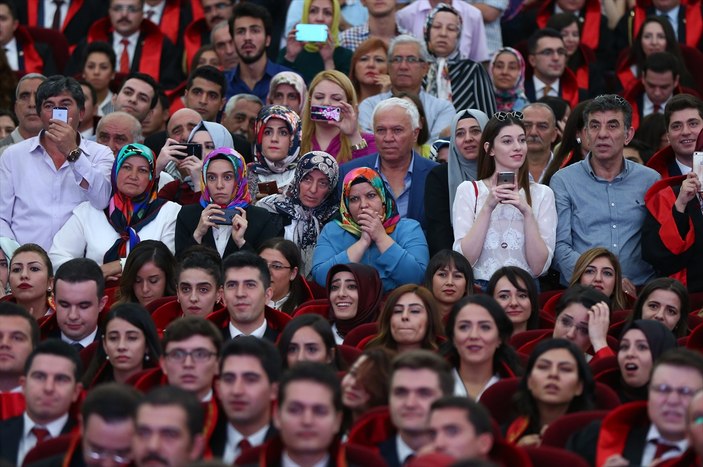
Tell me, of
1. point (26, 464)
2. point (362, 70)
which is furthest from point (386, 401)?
point (362, 70)

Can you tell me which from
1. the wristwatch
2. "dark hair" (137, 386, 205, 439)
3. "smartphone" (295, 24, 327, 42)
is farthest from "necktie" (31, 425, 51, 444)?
"smartphone" (295, 24, 327, 42)

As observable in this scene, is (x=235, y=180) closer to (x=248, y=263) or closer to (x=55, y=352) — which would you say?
(x=248, y=263)

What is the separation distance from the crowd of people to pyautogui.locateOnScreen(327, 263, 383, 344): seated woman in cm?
1

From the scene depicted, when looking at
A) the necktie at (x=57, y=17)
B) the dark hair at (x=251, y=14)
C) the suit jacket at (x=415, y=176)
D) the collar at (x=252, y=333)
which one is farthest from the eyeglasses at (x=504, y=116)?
the necktie at (x=57, y=17)

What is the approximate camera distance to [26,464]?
562 centimetres

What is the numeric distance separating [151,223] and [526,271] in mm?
2003

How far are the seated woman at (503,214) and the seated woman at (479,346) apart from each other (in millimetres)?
1029

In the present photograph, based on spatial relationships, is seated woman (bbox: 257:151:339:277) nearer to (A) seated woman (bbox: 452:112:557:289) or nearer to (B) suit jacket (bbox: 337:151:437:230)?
(B) suit jacket (bbox: 337:151:437:230)

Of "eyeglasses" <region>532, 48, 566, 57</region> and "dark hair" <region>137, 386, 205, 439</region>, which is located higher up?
"eyeglasses" <region>532, 48, 566, 57</region>

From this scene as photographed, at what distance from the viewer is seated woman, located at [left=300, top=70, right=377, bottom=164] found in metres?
8.66

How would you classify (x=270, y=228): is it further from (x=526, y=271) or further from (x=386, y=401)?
(x=386, y=401)

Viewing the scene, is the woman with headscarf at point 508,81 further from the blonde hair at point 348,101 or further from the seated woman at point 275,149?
the seated woman at point 275,149

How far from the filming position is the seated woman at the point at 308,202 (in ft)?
26.5

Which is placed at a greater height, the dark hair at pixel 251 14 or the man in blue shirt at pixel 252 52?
the dark hair at pixel 251 14
